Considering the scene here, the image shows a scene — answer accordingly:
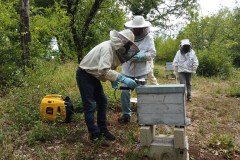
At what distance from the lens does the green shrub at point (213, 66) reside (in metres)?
18.9

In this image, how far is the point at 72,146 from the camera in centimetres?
494

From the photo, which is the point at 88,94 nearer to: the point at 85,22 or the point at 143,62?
the point at 143,62

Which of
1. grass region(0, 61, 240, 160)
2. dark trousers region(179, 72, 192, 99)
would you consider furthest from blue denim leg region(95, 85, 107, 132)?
dark trousers region(179, 72, 192, 99)

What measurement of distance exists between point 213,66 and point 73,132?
1524 cm

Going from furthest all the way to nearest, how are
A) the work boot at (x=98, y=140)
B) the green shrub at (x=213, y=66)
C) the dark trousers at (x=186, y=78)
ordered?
the green shrub at (x=213, y=66)
the dark trousers at (x=186, y=78)
the work boot at (x=98, y=140)

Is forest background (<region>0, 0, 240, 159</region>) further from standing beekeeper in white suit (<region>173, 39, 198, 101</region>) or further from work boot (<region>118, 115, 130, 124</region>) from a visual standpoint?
standing beekeeper in white suit (<region>173, 39, 198, 101</region>)

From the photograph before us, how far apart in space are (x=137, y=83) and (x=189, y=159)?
146 cm

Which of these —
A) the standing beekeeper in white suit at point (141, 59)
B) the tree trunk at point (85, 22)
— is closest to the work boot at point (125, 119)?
the standing beekeeper in white suit at point (141, 59)

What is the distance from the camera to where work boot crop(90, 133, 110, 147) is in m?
4.81

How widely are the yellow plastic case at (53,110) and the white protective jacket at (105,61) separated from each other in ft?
4.45

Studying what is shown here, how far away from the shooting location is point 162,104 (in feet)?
14.2

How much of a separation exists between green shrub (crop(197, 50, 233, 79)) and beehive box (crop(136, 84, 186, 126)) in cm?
1517

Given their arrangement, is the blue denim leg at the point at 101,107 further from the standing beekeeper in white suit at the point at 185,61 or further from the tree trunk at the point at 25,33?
the standing beekeeper in white suit at the point at 185,61

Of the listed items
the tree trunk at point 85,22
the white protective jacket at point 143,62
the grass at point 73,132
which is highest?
the tree trunk at point 85,22
